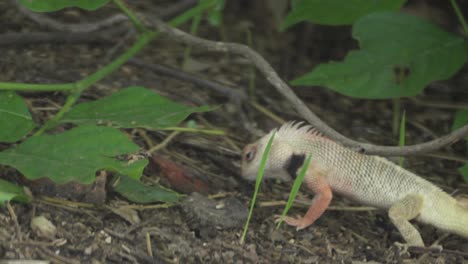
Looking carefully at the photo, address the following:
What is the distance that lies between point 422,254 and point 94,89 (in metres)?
2.33

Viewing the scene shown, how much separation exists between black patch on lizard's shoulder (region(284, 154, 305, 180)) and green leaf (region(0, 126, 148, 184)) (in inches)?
49.2

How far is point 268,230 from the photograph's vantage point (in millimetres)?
3812

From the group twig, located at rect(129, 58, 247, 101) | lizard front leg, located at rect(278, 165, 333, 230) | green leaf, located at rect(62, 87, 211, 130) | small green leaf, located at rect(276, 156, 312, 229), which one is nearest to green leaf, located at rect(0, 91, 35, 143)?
green leaf, located at rect(62, 87, 211, 130)

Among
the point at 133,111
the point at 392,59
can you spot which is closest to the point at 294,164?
the point at 392,59

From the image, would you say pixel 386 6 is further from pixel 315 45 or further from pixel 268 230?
pixel 315 45

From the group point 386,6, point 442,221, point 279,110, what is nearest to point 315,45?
point 279,110

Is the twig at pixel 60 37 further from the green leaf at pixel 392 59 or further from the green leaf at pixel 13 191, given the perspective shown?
the green leaf at pixel 392 59

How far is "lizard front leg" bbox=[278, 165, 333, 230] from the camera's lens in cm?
394

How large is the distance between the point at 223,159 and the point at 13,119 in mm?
1379

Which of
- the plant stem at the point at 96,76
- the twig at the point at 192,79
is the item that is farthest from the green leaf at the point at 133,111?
the twig at the point at 192,79

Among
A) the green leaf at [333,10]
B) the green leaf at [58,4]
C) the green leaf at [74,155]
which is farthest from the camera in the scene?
the green leaf at [333,10]

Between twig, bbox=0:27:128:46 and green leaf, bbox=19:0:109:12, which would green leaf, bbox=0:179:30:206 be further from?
twig, bbox=0:27:128:46

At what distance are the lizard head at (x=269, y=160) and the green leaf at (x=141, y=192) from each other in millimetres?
685

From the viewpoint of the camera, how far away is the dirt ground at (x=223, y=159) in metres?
3.42
